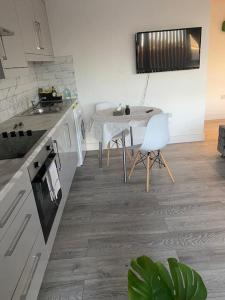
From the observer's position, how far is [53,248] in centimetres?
A: 192

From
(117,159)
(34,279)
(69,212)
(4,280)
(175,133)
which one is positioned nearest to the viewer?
(4,280)

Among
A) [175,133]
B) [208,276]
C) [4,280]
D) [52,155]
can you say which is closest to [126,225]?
[208,276]

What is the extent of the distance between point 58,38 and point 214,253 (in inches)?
133

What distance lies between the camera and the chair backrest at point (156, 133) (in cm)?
244

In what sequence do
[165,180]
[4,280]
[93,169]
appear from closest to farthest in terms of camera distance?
[4,280] → [165,180] → [93,169]

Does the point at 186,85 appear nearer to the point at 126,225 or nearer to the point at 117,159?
the point at 117,159

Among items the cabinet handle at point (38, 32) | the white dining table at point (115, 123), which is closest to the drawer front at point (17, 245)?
the white dining table at point (115, 123)

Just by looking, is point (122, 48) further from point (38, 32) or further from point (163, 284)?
point (163, 284)

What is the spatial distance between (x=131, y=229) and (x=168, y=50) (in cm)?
271

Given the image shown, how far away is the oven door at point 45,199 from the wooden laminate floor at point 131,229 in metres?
0.32

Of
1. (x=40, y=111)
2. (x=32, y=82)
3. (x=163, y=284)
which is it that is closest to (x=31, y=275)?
(x=163, y=284)

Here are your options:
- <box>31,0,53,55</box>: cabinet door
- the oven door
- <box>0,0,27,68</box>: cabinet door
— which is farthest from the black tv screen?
the oven door

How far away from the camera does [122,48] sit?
11.6 ft

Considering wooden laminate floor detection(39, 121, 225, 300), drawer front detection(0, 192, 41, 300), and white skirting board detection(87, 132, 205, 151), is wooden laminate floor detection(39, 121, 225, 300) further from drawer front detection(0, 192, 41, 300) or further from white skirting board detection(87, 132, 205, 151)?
white skirting board detection(87, 132, 205, 151)
